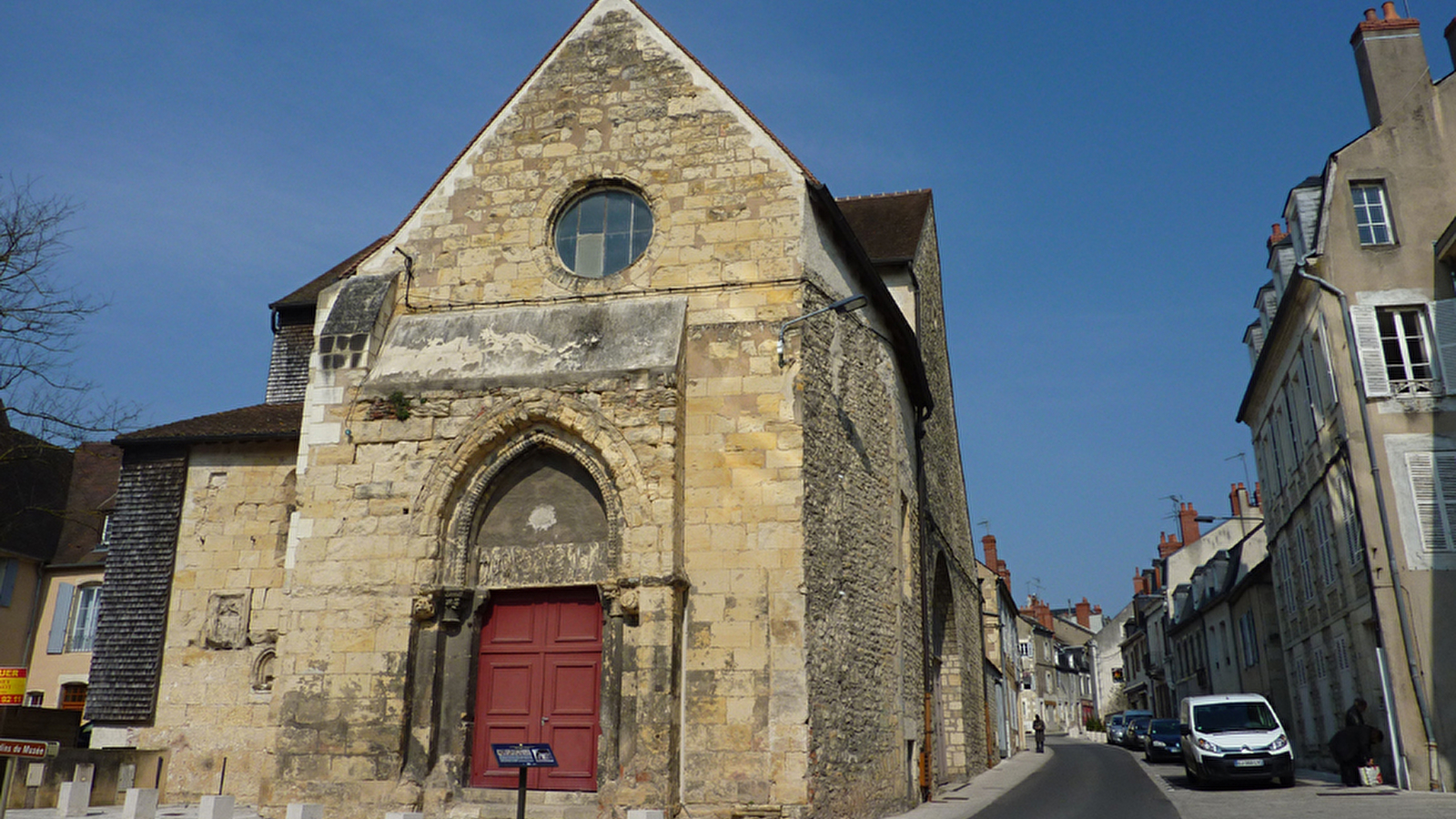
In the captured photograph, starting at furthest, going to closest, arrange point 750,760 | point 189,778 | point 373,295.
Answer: point 189,778 → point 373,295 → point 750,760

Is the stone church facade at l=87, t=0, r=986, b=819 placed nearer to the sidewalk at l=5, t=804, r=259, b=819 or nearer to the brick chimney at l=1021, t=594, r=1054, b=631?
the sidewalk at l=5, t=804, r=259, b=819

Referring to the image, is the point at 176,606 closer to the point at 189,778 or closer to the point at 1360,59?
the point at 189,778

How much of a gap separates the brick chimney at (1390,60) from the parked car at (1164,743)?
43.6 ft

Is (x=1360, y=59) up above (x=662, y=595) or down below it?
above

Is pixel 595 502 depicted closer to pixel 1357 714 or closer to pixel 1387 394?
pixel 1357 714

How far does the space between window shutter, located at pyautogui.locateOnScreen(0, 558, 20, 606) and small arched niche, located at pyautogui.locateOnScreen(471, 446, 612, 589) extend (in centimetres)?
1782

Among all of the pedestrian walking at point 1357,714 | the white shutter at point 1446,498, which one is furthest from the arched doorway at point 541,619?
the white shutter at point 1446,498

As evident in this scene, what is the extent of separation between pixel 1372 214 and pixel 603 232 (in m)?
11.3

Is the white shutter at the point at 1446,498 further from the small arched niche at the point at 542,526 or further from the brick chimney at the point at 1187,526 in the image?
the brick chimney at the point at 1187,526

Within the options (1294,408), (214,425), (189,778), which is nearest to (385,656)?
(189,778)

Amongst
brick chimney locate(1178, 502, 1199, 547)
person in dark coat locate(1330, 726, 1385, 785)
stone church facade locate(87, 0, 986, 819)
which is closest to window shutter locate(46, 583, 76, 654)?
stone church facade locate(87, 0, 986, 819)

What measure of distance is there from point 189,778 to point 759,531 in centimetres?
840

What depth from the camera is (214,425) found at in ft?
49.1

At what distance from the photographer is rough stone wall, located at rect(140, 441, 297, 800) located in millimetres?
13086
